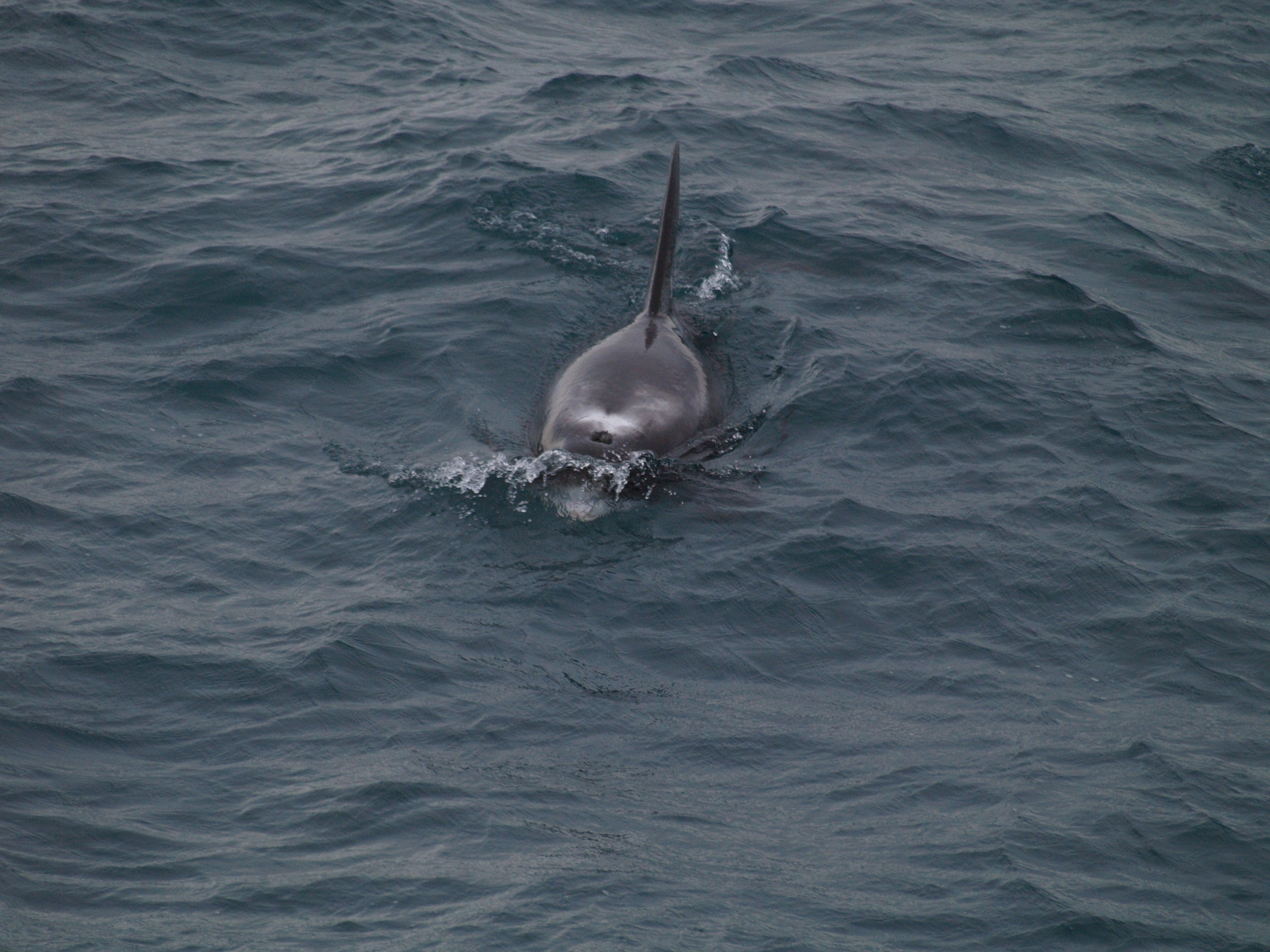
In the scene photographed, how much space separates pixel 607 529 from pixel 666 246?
3772 millimetres

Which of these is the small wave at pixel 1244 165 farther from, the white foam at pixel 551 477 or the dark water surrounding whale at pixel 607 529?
the white foam at pixel 551 477

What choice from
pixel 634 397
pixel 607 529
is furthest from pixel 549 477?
pixel 634 397

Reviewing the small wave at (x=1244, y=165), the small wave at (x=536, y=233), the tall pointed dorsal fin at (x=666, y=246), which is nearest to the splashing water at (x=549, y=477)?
the tall pointed dorsal fin at (x=666, y=246)

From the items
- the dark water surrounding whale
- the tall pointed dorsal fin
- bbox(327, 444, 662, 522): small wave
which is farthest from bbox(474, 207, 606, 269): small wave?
bbox(327, 444, 662, 522): small wave

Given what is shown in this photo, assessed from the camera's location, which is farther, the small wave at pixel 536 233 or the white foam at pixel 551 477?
the small wave at pixel 536 233

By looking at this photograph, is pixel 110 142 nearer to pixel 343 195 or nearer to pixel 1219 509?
pixel 343 195

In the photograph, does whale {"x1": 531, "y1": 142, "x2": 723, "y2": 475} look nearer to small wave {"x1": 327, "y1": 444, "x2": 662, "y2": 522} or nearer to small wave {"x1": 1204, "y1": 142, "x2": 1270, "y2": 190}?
small wave {"x1": 327, "y1": 444, "x2": 662, "y2": 522}

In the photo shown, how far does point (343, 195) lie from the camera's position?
1730 cm

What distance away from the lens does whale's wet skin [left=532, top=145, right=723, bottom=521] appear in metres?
11.0

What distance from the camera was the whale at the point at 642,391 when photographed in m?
11.2

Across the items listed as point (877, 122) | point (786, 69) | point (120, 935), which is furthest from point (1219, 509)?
point (786, 69)

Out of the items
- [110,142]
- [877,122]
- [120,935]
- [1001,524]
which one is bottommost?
[120,935]

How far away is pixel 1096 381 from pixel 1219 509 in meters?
2.46

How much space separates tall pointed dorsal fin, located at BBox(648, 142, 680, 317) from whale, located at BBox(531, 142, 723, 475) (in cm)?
1
